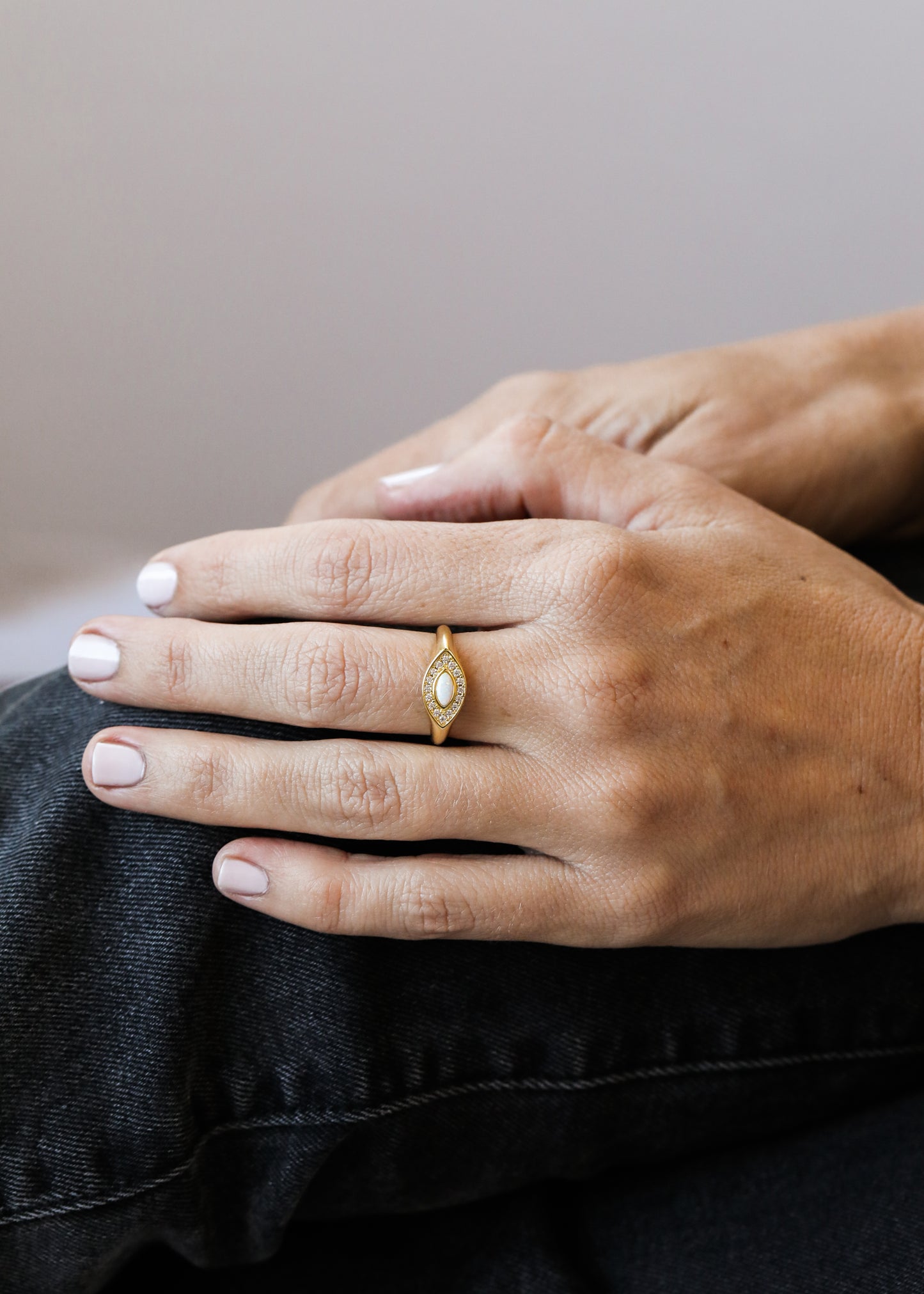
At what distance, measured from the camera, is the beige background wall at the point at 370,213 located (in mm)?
1337

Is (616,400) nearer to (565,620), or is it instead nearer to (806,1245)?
(565,620)

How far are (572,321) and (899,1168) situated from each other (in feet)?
4.69

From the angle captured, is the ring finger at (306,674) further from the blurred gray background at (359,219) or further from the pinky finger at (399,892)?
the blurred gray background at (359,219)

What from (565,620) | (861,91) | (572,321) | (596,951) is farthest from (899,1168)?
(861,91)

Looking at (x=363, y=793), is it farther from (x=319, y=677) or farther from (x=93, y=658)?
(x=93, y=658)

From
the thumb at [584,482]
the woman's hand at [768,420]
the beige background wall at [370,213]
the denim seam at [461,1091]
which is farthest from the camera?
the beige background wall at [370,213]

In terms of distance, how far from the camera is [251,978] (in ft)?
1.93

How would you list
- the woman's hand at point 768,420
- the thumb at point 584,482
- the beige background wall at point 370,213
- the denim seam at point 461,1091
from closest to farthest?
the denim seam at point 461,1091
the thumb at point 584,482
the woman's hand at point 768,420
the beige background wall at point 370,213

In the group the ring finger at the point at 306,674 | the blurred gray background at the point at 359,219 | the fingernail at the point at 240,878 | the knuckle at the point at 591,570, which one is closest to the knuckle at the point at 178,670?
the ring finger at the point at 306,674

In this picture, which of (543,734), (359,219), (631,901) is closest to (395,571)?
(543,734)

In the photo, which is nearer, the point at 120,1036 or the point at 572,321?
the point at 120,1036

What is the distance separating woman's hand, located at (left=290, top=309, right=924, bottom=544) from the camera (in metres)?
0.90

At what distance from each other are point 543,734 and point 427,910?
0.13 m

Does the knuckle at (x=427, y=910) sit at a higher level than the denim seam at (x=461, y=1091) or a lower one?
higher
